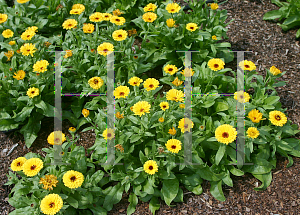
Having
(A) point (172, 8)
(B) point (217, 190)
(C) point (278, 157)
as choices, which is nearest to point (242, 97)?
(C) point (278, 157)

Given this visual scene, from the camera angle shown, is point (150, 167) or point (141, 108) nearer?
point (150, 167)

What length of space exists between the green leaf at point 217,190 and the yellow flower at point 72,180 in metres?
1.54

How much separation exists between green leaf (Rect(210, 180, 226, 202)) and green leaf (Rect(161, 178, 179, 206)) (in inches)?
16.9

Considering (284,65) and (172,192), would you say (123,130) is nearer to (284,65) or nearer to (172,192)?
(172,192)

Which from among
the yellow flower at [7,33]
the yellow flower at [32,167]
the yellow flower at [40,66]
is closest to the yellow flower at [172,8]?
the yellow flower at [40,66]

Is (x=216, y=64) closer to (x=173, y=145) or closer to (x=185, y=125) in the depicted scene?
(x=185, y=125)

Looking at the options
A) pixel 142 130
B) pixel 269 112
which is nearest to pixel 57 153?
pixel 142 130

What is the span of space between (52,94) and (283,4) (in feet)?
14.5

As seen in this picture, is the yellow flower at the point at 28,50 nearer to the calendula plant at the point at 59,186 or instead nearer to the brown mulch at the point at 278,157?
the brown mulch at the point at 278,157

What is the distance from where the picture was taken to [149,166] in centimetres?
316

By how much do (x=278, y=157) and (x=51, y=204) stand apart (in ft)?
9.24

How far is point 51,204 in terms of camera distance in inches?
114

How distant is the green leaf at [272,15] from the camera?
5.16m

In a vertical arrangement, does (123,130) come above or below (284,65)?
below
